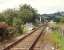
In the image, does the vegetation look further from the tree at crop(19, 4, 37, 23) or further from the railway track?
the tree at crop(19, 4, 37, 23)

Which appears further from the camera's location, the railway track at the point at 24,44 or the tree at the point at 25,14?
the tree at the point at 25,14

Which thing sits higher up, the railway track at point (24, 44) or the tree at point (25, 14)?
the railway track at point (24, 44)

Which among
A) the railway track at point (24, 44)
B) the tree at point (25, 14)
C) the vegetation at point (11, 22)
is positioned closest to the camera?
the railway track at point (24, 44)

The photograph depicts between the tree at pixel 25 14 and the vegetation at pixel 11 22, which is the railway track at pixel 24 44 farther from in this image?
the tree at pixel 25 14

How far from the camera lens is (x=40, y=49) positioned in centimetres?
1808

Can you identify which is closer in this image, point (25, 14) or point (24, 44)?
point (24, 44)

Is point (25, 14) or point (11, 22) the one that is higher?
point (11, 22)

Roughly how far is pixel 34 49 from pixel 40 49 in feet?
1.46

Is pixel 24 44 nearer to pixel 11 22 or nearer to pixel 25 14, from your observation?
pixel 11 22

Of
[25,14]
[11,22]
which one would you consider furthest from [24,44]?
[25,14]

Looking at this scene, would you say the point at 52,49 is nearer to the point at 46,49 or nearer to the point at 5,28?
the point at 46,49

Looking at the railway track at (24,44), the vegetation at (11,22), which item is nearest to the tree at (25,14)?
the vegetation at (11,22)

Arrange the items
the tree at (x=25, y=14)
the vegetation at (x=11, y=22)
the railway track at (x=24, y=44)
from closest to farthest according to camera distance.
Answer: the railway track at (x=24, y=44) < the vegetation at (x=11, y=22) < the tree at (x=25, y=14)

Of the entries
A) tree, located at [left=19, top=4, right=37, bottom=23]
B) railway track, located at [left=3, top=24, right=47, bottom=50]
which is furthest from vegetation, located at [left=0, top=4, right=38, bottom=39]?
tree, located at [left=19, top=4, right=37, bottom=23]
